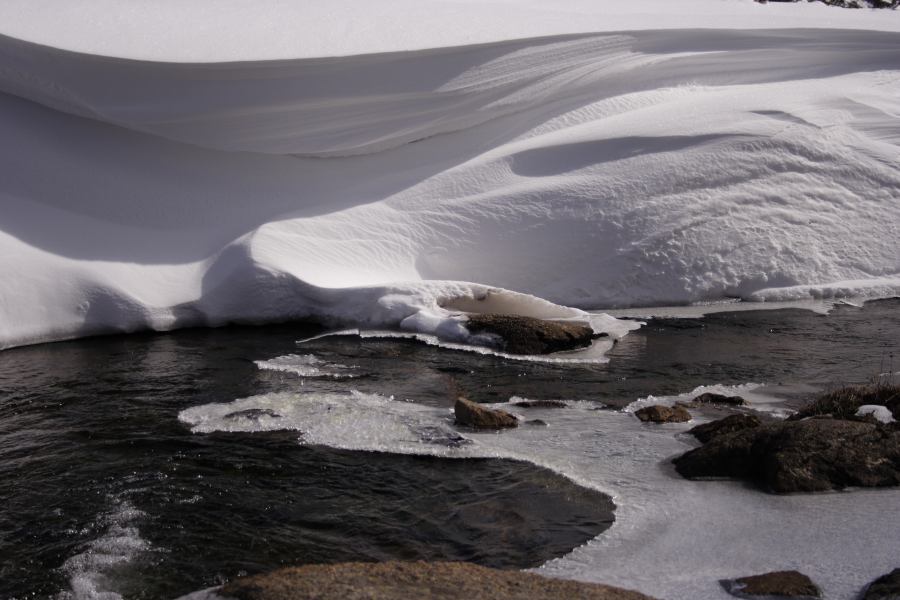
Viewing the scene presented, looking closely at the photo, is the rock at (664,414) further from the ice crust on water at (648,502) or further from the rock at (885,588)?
the rock at (885,588)

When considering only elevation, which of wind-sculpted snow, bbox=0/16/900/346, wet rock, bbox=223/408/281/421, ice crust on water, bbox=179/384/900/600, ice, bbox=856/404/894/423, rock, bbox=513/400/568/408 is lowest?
ice crust on water, bbox=179/384/900/600

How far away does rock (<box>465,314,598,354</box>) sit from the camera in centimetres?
836

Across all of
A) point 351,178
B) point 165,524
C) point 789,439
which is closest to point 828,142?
point 351,178

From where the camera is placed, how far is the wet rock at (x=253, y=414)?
6.50 meters

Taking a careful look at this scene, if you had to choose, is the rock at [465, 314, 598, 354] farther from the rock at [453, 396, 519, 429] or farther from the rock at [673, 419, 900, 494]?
the rock at [673, 419, 900, 494]

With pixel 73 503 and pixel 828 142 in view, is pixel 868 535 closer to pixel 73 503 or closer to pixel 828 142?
pixel 73 503

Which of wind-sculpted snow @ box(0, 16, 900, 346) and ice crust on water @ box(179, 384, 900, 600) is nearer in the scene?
ice crust on water @ box(179, 384, 900, 600)

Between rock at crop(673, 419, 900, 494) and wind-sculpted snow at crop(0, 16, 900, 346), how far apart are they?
3687 millimetres

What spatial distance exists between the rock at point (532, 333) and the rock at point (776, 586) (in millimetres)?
4480

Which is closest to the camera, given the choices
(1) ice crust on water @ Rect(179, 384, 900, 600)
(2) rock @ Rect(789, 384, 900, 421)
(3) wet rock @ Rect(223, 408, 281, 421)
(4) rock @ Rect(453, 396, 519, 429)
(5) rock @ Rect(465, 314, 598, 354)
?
(1) ice crust on water @ Rect(179, 384, 900, 600)

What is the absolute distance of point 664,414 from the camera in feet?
20.8

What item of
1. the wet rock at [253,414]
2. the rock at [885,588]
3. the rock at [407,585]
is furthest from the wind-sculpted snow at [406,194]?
the rock at [885,588]

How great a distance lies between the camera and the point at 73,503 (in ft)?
16.8

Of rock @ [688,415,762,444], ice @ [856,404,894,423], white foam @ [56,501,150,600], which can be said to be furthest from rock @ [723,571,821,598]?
white foam @ [56,501,150,600]
